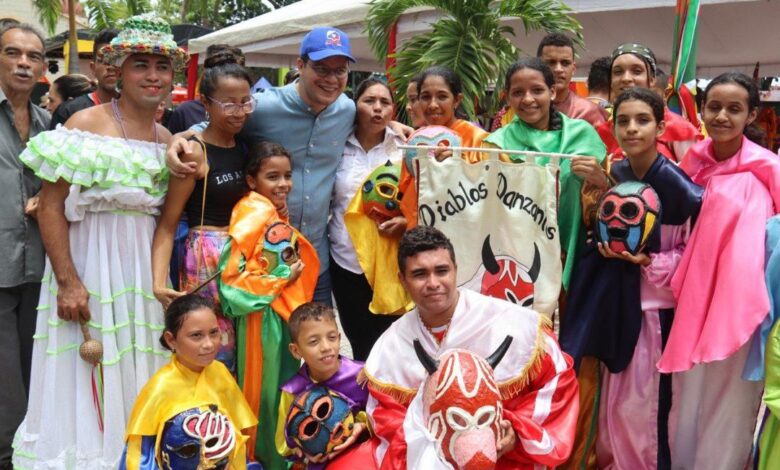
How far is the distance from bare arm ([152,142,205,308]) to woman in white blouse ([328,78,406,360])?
0.86m

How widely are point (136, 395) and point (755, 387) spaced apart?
9.11ft

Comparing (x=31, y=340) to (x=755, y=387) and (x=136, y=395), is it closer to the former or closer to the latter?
(x=136, y=395)

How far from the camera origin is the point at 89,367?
11.0 feet

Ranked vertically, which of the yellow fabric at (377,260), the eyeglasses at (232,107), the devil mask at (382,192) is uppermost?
the eyeglasses at (232,107)

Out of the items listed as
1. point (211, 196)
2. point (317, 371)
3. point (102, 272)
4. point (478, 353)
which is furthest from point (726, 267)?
point (102, 272)

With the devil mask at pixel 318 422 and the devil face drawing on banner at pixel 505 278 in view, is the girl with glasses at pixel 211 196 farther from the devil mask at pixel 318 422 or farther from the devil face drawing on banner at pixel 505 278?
the devil face drawing on banner at pixel 505 278

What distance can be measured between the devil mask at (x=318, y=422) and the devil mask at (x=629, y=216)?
138cm

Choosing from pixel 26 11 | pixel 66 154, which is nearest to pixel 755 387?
pixel 66 154

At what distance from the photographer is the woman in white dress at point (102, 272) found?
327 centimetres

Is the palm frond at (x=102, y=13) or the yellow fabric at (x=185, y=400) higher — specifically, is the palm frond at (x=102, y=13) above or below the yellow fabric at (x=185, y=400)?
above

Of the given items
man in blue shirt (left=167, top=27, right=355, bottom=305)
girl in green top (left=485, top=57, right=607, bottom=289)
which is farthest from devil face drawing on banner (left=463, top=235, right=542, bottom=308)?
man in blue shirt (left=167, top=27, right=355, bottom=305)

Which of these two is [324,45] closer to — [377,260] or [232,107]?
[232,107]

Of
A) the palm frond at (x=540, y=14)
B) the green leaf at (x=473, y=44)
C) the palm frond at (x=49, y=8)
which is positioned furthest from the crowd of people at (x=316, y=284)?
the palm frond at (x=49, y=8)

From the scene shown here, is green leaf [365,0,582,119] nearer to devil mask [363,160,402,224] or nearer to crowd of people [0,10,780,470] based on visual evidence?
crowd of people [0,10,780,470]
